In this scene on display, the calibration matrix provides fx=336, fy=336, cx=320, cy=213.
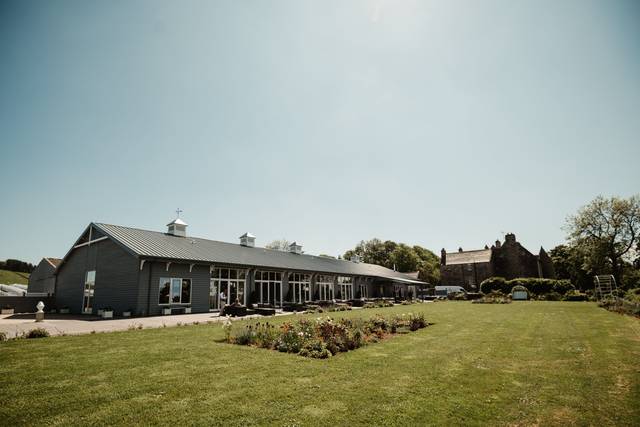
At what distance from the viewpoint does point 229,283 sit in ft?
85.6

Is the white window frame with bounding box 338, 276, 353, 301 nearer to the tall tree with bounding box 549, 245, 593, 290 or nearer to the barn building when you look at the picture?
→ the barn building

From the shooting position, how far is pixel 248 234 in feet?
116

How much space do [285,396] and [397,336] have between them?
7.71m

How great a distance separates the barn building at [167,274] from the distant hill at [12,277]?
39108 mm

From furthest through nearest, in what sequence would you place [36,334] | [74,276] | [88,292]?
[74,276]
[88,292]
[36,334]

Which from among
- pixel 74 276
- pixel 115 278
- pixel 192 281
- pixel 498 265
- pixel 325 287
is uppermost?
pixel 498 265

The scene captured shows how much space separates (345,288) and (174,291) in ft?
75.0

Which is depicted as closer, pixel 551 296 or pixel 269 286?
pixel 269 286

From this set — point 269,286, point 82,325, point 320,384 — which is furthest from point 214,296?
point 320,384

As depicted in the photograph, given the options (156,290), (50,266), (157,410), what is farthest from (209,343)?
(50,266)

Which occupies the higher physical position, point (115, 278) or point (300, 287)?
point (115, 278)

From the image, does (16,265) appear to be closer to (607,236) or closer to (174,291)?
(174,291)

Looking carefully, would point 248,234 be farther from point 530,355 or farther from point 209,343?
point 530,355

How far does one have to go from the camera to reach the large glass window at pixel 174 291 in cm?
2161
